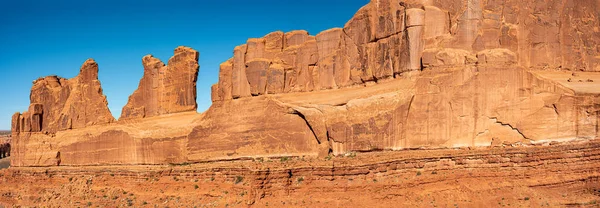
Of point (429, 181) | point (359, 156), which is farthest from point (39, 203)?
point (429, 181)

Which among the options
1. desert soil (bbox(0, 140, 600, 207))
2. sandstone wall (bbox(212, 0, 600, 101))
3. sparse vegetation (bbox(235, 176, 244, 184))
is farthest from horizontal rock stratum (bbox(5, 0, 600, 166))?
sparse vegetation (bbox(235, 176, 244, 184))

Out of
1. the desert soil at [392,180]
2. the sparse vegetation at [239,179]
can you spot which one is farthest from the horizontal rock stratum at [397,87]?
the sparse vegetation at [239,179]

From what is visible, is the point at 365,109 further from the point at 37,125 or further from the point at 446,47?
the point at 37,125

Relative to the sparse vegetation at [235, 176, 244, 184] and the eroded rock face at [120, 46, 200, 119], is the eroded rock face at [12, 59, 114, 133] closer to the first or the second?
the eroded rock face at [120, 46, 200, 119]

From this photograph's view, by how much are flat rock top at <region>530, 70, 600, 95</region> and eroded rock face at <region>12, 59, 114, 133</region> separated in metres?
28.2

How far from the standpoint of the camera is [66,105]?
165ft

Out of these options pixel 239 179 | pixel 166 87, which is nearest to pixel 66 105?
pixel 166 87

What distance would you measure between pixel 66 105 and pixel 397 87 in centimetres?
2767

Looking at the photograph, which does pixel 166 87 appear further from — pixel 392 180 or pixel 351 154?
pixel 392 180

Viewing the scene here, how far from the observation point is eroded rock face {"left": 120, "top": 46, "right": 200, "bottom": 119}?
1672 inches

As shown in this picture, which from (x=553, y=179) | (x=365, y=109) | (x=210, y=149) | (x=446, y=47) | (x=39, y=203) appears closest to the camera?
(x=553, y=179)

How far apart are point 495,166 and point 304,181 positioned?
847 cm

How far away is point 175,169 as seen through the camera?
129ft

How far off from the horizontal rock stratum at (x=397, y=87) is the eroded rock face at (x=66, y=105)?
17.5ft
